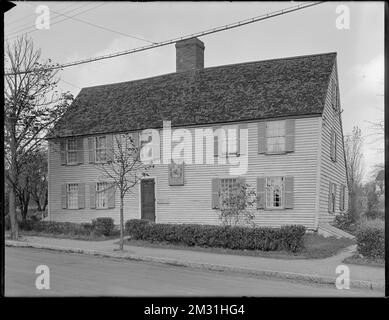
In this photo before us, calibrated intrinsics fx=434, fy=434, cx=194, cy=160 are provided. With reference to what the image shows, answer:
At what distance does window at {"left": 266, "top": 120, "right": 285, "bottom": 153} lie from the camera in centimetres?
1450

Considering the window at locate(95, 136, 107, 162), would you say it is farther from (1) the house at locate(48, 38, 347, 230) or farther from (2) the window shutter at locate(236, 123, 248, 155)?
(2) the window shutter at locate(236, 123, 248, 155)

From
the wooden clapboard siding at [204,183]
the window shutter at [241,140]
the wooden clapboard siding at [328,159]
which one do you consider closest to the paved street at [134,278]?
the wooden clapboard siding at [204,183]

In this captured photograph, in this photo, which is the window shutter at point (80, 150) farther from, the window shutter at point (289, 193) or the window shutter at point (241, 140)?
the window shutter at point (289, 193)

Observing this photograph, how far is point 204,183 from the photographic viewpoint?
15.7 m

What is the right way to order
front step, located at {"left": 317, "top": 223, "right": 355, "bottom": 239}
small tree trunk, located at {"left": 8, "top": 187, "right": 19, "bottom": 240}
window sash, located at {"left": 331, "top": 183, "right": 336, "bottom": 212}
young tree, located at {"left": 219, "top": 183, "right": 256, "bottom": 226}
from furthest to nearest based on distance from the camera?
window sash, located at {"left": 331, "top": 183, "right": 336, "bottom": 212} → front step, located at {"left": 317, "top": 223, "right": 355, "bottom": 239} → small tree trunk, located at {"left": 8, "top": 187, "right": 19, "bottom": 240} → young tree, located at {"left": 219, "top": 183, "right": 256, "bottom": 226}

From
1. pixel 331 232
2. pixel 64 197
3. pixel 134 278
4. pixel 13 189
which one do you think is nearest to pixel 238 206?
pixel 331 232

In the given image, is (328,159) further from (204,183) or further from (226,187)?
(204,183)

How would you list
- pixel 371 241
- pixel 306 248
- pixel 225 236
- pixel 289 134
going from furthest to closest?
pixel 289 134 < pixel 225 236 < pixel 306 248 < pixel 371 241

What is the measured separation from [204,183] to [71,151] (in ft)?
19.8

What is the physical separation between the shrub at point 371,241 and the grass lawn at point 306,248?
1.12 metres

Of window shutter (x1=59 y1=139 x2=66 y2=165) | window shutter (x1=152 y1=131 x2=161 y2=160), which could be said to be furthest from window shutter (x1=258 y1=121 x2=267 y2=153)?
window shutter (x1=59 y1=139 x2=66 y2=165)

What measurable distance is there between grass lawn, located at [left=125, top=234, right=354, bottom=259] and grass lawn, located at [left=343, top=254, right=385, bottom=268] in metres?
0.88

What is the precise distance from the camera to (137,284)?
4449 millimetres
